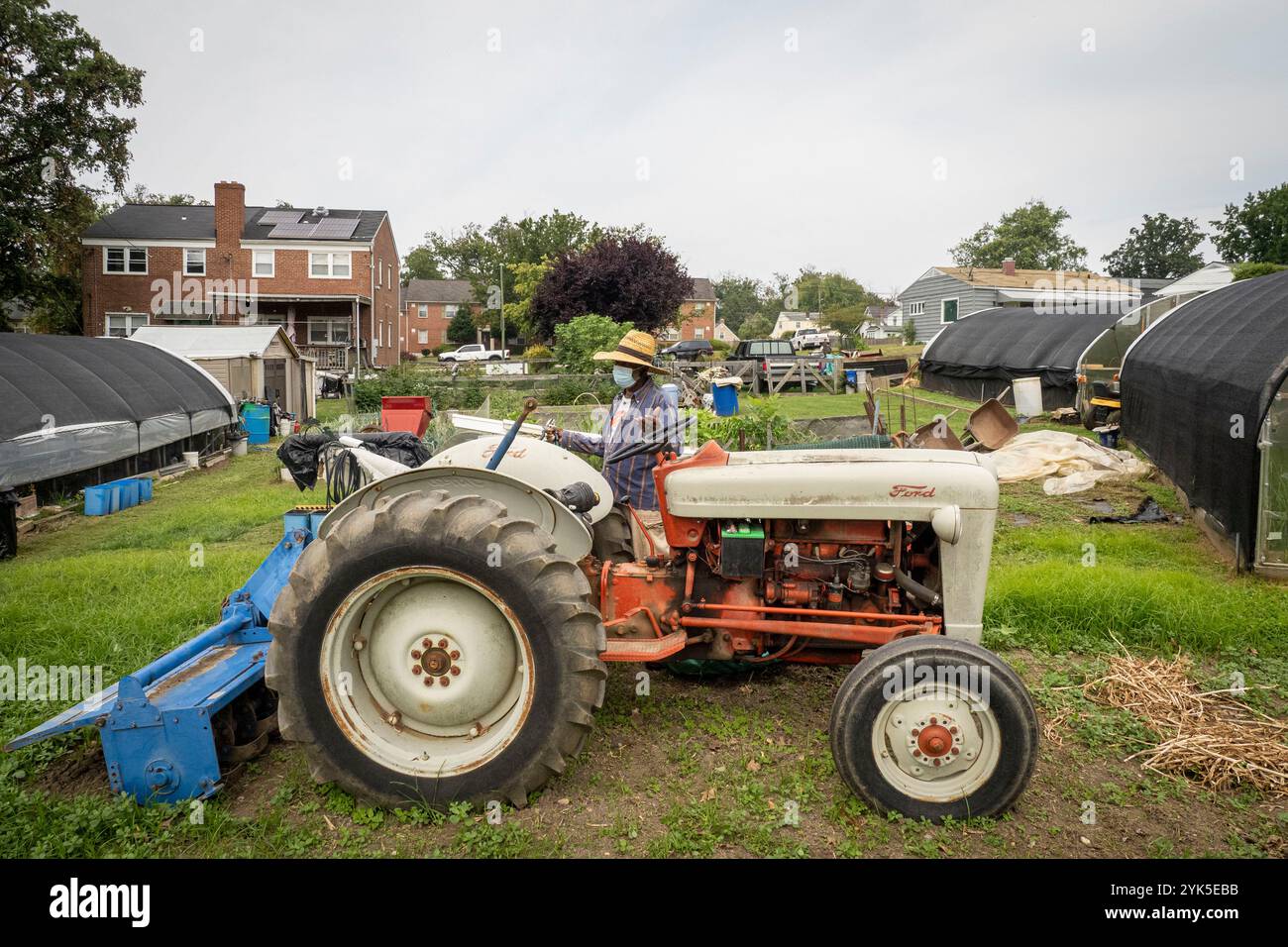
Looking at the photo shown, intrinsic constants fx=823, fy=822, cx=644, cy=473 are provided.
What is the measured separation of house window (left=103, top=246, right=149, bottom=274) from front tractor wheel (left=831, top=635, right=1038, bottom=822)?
116ft

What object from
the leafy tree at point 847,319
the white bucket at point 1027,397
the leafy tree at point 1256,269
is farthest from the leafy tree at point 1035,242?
the white bucket at point 1027,397

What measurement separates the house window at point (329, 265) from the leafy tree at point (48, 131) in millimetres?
8015

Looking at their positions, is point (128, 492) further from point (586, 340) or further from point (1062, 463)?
point (586, 340)

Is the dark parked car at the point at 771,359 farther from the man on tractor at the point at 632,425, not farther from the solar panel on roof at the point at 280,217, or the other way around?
the solar panel on roof at the point at 280,217

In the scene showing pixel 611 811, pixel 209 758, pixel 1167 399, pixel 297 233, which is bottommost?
pixel 611 811

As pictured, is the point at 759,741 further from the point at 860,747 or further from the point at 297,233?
the point at 297,233

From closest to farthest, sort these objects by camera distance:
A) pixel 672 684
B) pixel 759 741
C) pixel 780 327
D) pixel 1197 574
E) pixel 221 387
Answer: pixel 759 741 → pixel 672 684 → pixel 1197 574 → pixel 221 387 → pixel 780 327

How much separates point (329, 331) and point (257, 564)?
30.9m

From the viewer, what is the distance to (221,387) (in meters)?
15.8

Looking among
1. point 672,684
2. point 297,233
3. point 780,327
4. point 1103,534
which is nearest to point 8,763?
point 672,684

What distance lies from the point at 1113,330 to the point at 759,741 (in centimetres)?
1540

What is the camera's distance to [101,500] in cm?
945

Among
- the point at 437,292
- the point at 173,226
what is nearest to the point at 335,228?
the point at 173,226

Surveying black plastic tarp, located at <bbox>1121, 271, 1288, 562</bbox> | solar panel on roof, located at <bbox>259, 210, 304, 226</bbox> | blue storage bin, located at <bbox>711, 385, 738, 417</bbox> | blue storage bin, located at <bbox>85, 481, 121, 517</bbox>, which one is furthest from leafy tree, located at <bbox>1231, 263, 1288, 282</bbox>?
solar panel on roof, located at <bbox>259, 210, 304, 226</bbox>
